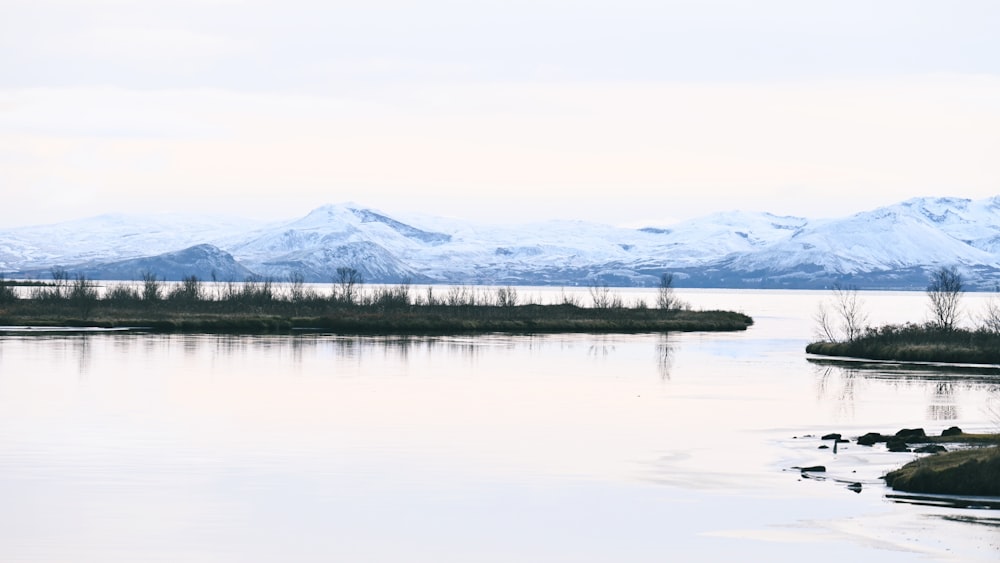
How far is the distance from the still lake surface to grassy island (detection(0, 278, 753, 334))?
44853 millimetres

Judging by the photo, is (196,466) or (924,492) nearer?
(924,492)

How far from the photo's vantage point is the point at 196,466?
3183 centimetres

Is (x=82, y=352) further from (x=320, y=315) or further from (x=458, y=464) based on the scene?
(x=320, y=315)

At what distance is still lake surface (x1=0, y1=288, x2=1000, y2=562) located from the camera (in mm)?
23578

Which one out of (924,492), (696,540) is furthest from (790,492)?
(696,540)

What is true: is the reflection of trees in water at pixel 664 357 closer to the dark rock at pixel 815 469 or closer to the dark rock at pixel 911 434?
the dark rock at pixel 911 434

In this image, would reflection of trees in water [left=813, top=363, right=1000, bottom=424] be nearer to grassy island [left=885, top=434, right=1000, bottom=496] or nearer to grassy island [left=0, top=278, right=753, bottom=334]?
grassy island [left=885, top=434, right=1000, bottom=496]

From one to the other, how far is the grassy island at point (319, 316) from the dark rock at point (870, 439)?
73657 mm

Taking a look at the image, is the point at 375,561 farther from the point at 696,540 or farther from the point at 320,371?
the point at 320,371

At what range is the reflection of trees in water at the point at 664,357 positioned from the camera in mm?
67756

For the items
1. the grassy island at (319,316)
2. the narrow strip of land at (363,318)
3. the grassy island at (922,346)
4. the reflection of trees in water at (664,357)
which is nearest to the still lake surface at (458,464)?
the reflection of trees in water at (664,357)

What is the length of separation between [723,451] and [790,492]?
752cm

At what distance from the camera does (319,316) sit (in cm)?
12269

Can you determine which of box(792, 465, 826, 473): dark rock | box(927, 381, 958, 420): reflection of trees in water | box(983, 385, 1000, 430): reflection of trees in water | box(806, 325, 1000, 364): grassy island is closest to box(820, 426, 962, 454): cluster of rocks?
box(792, 465, 826, 473): dark rock
